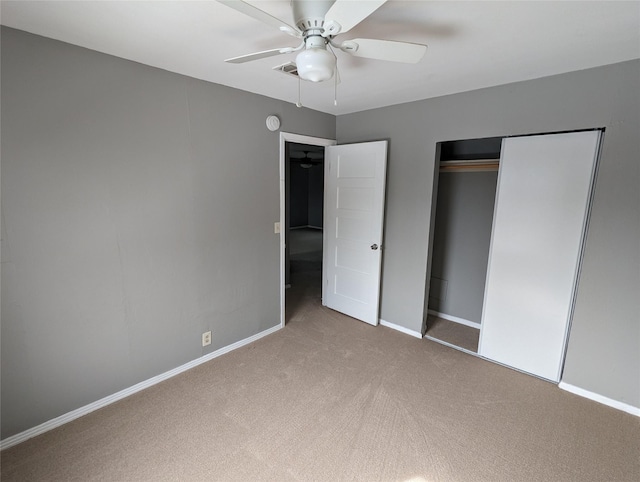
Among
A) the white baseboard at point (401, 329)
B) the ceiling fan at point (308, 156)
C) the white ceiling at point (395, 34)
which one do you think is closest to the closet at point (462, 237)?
the white baseboard at point (401, 329)

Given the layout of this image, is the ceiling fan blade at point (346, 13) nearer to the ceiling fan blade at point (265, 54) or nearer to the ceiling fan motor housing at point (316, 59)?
the ceiling fan motor housing at point (316, 59)

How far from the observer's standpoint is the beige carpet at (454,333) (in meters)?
3.15

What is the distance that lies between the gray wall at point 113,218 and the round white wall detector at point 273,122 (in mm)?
57

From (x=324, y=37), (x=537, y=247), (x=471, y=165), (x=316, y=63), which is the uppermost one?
(x=324, y=37)

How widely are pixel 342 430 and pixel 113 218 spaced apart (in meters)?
2.07

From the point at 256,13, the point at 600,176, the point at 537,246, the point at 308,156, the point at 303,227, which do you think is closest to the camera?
the point at 256,13

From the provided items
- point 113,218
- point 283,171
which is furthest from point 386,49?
point 113,218

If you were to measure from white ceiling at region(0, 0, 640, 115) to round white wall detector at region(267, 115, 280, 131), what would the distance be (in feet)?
1.64

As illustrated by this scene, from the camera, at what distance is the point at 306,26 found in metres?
1.37

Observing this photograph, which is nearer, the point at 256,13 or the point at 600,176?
the point at 256,13

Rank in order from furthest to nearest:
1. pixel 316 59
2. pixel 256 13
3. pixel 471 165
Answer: pixel 471 165, pixel 316 59, pixel 256 13

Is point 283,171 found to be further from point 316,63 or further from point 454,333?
point 454,333

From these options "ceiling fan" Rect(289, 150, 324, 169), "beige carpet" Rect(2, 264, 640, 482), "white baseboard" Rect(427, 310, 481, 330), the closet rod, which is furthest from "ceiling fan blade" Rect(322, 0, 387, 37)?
"ceiling fan" Rect(289, 150, 324, 169)

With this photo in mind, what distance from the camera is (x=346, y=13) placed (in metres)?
1.17
